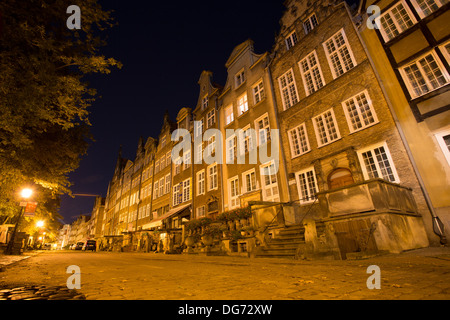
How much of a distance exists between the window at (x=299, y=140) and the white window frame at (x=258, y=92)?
454 centimetres

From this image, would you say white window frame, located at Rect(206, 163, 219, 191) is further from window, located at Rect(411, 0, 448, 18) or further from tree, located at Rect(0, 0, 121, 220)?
window, located at Rect(411, 0, 448, 18)

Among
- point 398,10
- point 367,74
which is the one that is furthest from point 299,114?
point 398,10

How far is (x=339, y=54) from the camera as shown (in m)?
13.4

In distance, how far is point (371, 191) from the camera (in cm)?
775

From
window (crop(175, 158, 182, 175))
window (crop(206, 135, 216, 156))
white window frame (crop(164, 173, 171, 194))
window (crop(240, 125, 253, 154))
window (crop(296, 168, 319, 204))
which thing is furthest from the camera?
white window frame (crop(164, 173, 171, 194))

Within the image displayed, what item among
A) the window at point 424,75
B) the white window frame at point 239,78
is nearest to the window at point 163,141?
the white window frame at point 239,78

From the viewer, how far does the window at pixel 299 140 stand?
14266 millimetres

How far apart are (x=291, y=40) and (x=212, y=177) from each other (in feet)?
43.4

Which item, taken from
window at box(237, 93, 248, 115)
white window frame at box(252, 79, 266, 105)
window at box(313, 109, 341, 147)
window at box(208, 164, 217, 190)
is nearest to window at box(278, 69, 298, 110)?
white window frame at box(252, 79, 266, 105)

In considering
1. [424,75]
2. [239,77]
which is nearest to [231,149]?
[239,77]

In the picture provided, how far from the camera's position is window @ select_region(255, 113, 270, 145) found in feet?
55.1

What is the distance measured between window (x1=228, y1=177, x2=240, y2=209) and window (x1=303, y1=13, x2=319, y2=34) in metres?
12.2

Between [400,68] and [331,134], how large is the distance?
4.41 m

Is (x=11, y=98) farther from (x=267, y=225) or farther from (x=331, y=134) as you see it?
(x=331, y=134)
